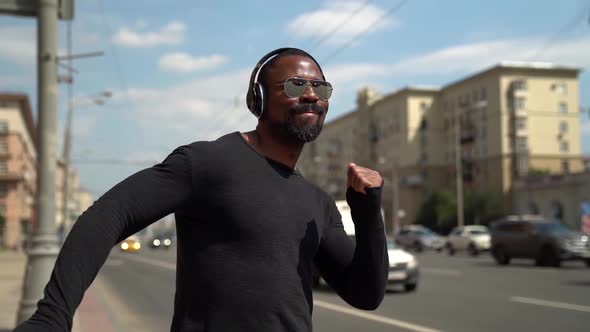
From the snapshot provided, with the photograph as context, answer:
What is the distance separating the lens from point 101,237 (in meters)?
1.59

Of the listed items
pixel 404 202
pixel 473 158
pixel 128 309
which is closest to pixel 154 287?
pixel 128 309

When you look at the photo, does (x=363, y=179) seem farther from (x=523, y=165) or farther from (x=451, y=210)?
(x=523, y=165)

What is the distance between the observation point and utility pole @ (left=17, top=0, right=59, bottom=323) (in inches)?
317

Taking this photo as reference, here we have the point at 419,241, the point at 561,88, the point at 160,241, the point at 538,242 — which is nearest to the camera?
the point at 160,241

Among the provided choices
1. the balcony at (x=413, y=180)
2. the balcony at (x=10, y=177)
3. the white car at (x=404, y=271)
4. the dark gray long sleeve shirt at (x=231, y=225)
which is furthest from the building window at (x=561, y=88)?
the dark gray long sleeve shirt at (x=231, y=225)

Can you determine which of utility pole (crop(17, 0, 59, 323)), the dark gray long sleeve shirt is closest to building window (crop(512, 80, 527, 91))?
utility pole (crop(17, 0, 59, 323))

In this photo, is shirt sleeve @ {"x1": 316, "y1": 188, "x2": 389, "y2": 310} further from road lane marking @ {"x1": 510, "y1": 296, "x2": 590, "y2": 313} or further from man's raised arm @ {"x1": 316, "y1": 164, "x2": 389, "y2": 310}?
road lane marking @ {"x1": 510, "y1": 296, "x2": 590, "y2": 313}

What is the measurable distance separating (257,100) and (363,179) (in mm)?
388

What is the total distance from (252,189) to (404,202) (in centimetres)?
9579

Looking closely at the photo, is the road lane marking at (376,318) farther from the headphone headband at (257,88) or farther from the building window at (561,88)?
the building window at (561,88)

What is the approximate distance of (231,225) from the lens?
70.9 inches

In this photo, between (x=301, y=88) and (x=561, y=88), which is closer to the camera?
(x=301, y=88)

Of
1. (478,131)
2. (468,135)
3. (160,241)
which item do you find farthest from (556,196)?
(160,241)

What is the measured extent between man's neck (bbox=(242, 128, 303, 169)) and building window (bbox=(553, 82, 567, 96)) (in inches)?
3241
